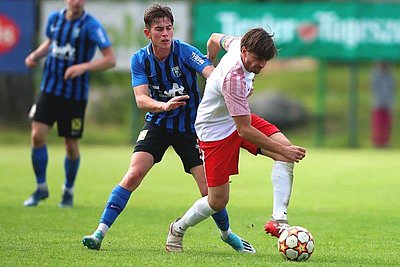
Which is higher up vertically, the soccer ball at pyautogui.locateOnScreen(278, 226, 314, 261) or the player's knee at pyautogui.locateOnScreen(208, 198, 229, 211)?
the player's knee at pyautogui.locateOnScreen(208, 198, 229, 211)

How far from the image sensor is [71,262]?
6824 millimetres

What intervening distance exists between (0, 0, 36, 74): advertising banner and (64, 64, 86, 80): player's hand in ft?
34.4

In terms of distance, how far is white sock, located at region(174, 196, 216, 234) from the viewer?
737 centimetres

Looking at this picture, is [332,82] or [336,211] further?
[332,82]

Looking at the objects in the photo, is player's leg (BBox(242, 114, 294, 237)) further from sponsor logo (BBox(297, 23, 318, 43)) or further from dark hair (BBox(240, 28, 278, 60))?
sponsor logo (BBox(297, 23, 318, 43))

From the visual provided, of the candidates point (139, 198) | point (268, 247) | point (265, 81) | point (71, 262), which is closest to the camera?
point (71, 262)

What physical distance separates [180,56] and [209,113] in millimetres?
759

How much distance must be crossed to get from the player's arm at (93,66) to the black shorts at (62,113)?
0.35 m

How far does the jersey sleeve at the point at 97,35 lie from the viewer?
426 inches

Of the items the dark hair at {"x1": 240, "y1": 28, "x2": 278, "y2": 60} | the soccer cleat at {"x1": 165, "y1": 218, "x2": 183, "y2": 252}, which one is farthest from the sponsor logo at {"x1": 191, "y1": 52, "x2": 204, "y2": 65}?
the soccer cleat at {"x1": 165, "y1": 218, "x2": 183, "y2": 252}

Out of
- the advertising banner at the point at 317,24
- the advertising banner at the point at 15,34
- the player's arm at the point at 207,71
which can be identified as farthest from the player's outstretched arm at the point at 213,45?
the advertising banner at the point at 317,24

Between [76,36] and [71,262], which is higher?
[76,36]

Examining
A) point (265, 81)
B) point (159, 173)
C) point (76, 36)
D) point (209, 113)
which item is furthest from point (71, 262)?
point (265, 81)

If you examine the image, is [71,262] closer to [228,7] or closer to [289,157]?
[289,157]
